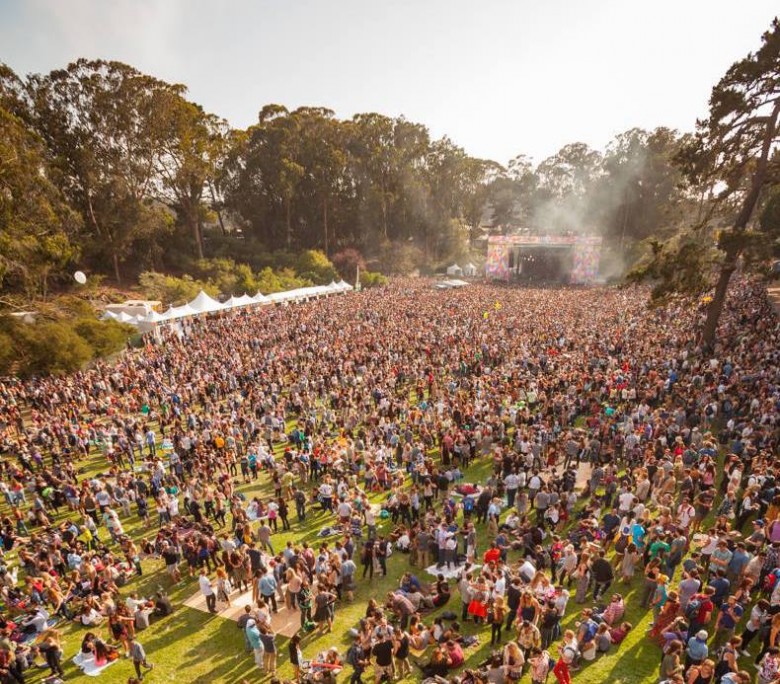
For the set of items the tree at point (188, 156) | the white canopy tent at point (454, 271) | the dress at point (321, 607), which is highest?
the tree at point (188, 156)

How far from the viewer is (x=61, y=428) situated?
53.8ft

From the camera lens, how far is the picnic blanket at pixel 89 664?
783 cm

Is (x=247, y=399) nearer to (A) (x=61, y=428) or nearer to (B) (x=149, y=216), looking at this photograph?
(A) (x=61, y=428)

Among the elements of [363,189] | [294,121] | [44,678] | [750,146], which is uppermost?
[294,121]

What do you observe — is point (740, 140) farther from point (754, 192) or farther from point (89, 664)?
point (89, 664)

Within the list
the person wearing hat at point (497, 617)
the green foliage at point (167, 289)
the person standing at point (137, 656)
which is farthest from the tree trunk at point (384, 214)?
the person standing at point (137, 656)

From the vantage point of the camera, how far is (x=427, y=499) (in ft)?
38.4

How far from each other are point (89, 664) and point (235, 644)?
2402 mm

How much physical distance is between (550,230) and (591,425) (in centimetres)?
6507

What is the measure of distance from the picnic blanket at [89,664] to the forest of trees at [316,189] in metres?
19.9

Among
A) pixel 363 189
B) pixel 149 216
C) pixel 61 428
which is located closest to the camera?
pixel 61 428

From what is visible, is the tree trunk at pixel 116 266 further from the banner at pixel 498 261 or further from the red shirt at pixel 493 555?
the red shirt at pixel 493 555

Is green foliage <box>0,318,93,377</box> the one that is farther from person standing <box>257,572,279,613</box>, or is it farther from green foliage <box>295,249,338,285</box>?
green foliage <box>295,249,338,285</box>

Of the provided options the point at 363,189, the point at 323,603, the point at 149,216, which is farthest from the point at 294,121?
the point at 323,603
